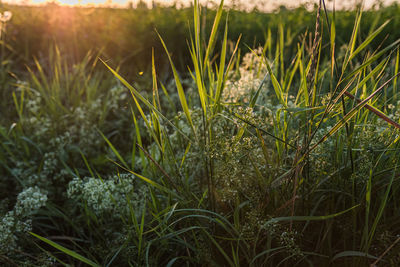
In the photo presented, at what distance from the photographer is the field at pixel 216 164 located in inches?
51.8

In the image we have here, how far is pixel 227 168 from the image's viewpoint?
1323mm

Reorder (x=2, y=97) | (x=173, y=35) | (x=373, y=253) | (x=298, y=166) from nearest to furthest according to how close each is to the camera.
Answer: (x=298, y=166) → (x=373, y=253) → (x=2, y=97) → (x=173, y=35)

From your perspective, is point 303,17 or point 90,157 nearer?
point 90,157

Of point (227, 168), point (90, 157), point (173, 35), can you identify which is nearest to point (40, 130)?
point (90, 157)

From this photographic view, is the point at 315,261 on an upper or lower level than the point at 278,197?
lower

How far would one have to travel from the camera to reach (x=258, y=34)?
482 centimetres

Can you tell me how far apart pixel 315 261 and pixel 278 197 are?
291mm

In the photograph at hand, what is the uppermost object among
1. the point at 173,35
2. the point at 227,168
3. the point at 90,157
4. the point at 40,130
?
the point at 173,35

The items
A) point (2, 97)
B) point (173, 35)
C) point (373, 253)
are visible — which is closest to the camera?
point (373, 253)

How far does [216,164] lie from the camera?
5.65ft

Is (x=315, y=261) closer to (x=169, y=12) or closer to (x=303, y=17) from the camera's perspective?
(x=303, y=17)

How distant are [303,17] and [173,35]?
1.69 m

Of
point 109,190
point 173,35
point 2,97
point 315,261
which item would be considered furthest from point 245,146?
point 173,35

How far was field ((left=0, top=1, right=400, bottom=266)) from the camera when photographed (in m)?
1.32
